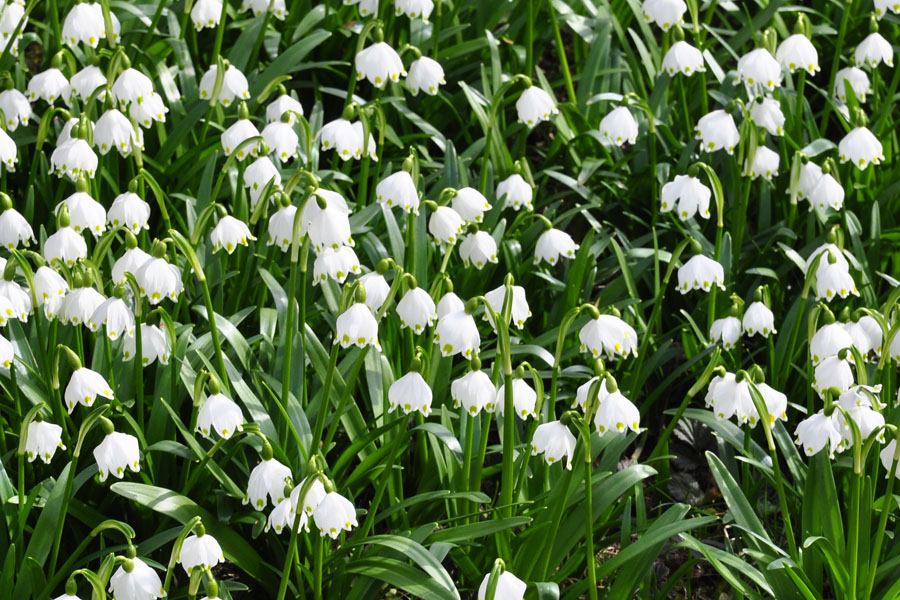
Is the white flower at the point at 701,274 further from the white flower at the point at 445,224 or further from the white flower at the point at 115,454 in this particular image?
the white flower at the point at 115,454

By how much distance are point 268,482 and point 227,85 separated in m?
1.78

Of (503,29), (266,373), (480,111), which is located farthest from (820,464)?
(503,29)

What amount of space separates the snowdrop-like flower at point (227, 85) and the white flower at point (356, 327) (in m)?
1.56

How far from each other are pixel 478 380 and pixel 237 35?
Answer: 3.02 m

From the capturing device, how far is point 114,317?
2.71 meters

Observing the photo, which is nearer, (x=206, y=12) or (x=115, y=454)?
(x=115, y=454)

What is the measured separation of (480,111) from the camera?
172 inches

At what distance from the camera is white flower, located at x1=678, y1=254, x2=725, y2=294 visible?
11.0 ft

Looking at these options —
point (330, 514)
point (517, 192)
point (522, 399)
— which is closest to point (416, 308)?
point (522, 399)

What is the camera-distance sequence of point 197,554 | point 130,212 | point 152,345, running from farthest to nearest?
1. point 130,212
2. point 152,345
3. point 197,554

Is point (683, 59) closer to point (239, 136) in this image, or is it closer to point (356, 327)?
point (239, 136)

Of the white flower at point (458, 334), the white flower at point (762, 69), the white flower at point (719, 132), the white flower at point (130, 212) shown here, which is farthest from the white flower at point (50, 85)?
the white flower at point (762, 69)

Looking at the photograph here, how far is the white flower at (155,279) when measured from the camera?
277 cm

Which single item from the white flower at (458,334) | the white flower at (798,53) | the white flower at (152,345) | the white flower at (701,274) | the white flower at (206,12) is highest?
the white flower at (206,12)
